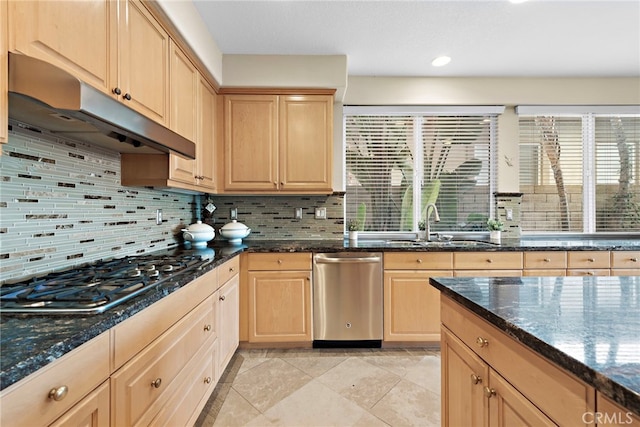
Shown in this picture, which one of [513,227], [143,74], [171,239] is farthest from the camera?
[513,227]

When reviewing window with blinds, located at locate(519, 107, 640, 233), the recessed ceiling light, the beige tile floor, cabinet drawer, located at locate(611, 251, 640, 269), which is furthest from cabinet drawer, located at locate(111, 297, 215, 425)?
window with blinds, located at locate(519, 107, 640, 233)

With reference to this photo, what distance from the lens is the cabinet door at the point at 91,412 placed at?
2.29 feet

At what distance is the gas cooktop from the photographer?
2.86ft

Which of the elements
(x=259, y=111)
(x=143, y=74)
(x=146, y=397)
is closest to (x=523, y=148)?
(x=259, y=111)

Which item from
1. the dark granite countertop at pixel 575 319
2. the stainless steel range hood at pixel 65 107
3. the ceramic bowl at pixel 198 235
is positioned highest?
the stainless steel range hood at pixel 65 107

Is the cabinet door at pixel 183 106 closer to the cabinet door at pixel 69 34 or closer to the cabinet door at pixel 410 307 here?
the cabinet door at pixel 69 34

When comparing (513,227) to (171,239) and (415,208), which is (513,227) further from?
(171,239)

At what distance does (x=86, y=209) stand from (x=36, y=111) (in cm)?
64

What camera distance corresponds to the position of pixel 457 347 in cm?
107

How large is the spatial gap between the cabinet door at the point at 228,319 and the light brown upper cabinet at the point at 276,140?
3.08 ft

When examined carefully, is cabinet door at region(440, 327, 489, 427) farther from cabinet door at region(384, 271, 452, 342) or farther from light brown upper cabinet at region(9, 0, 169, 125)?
light brown upper cabinet at region(9, 0, 169, 125)

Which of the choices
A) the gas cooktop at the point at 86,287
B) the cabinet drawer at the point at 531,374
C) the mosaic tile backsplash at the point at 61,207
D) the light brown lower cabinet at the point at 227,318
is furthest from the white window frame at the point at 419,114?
the cabinet drawer at the point at 531,374

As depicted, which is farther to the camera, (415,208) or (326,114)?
(415,208)

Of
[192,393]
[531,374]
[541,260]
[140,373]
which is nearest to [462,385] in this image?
[531,374]
